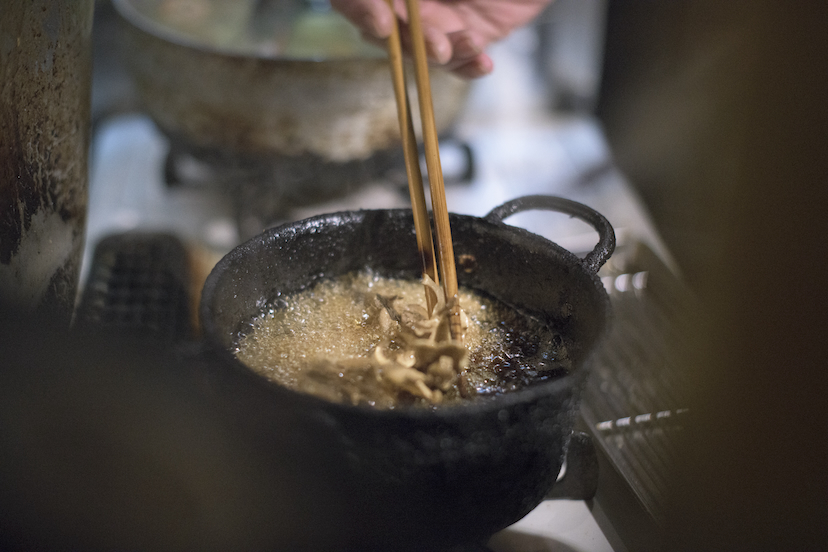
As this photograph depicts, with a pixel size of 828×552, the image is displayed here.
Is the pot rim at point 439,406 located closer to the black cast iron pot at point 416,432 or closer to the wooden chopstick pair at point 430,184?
the black cast iron pot at point 416,432

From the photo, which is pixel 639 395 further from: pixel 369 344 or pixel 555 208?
pixel 369 344

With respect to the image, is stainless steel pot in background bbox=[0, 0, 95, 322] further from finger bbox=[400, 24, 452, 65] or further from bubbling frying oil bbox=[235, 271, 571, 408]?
finger bbox=[400, 24, 452, 65]

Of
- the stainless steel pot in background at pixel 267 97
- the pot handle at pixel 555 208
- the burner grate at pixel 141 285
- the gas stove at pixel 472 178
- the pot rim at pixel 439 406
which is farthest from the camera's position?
the gas stove at pixel 472 178

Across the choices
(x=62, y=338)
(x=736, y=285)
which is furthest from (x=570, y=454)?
(x=62, y=338)

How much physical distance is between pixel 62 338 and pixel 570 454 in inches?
21.8

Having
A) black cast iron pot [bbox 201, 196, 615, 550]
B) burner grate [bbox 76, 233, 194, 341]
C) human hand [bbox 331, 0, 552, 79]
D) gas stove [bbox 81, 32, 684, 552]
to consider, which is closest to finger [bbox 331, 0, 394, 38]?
→ human hand [bbox 331, 0, 552, 79]

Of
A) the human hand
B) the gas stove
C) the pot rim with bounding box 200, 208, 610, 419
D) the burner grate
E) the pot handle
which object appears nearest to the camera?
the pot rim with bounding box 200, 208, 610, 419

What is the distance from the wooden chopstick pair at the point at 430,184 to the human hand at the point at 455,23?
9 cm

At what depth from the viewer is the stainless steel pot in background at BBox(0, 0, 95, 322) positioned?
0.64m

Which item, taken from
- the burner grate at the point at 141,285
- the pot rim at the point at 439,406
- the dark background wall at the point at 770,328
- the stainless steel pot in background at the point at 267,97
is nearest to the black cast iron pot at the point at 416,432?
the pot rim at the point at 439,406

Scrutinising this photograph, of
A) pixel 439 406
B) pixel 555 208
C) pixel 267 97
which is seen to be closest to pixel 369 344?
pixel 439 406

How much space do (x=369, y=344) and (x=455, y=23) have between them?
64 centimetres

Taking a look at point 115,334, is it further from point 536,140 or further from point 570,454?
point 536,140

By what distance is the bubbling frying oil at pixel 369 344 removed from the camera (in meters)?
0.56
